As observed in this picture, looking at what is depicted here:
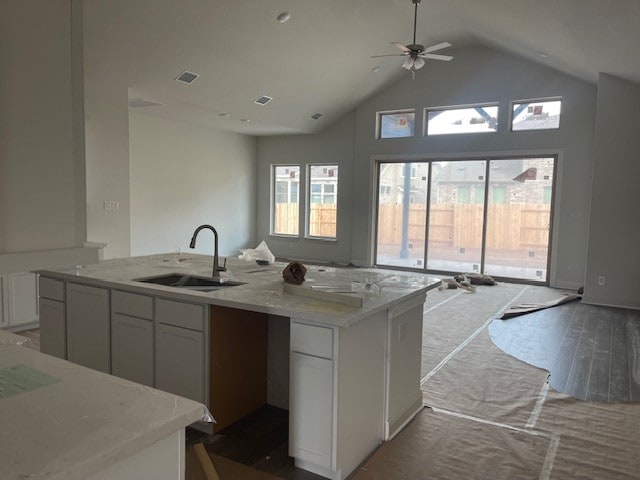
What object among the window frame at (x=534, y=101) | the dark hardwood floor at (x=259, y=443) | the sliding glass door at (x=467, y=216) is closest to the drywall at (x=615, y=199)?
the window frame at (x=534, y=101)

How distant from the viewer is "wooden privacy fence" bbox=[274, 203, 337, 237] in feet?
34.4

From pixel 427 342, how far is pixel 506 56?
5737 millimetres

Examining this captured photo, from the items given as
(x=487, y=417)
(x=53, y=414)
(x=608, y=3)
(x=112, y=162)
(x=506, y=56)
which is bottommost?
(x=487, y=417)

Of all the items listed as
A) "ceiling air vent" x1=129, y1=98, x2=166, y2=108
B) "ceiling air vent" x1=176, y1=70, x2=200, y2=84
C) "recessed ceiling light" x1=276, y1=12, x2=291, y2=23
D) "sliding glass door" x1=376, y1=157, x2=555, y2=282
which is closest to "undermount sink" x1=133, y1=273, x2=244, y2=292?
"recessed ceiling light" x1=276, y1=12, x2=291, y2=23

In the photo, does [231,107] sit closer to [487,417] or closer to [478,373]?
[478,373]

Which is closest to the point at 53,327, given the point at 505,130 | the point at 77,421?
the point at 77,421

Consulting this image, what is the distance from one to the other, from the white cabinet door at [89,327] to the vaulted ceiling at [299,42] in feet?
10.7

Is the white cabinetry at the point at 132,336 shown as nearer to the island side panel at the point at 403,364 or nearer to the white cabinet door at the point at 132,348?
the white cabinet door at the point at 132,348

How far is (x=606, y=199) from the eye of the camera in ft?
21.6

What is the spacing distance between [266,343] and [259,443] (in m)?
0.67

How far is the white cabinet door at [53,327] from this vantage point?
3.37 meters

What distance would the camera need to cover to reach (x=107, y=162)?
6367 millimetres

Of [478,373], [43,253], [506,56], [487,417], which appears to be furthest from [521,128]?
[43,253]

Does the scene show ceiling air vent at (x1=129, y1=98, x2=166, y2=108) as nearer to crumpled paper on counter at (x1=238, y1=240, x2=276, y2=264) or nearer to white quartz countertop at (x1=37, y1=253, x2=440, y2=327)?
white quartz countertop at (x1=37, y1=253, x2=440, y2=327)
